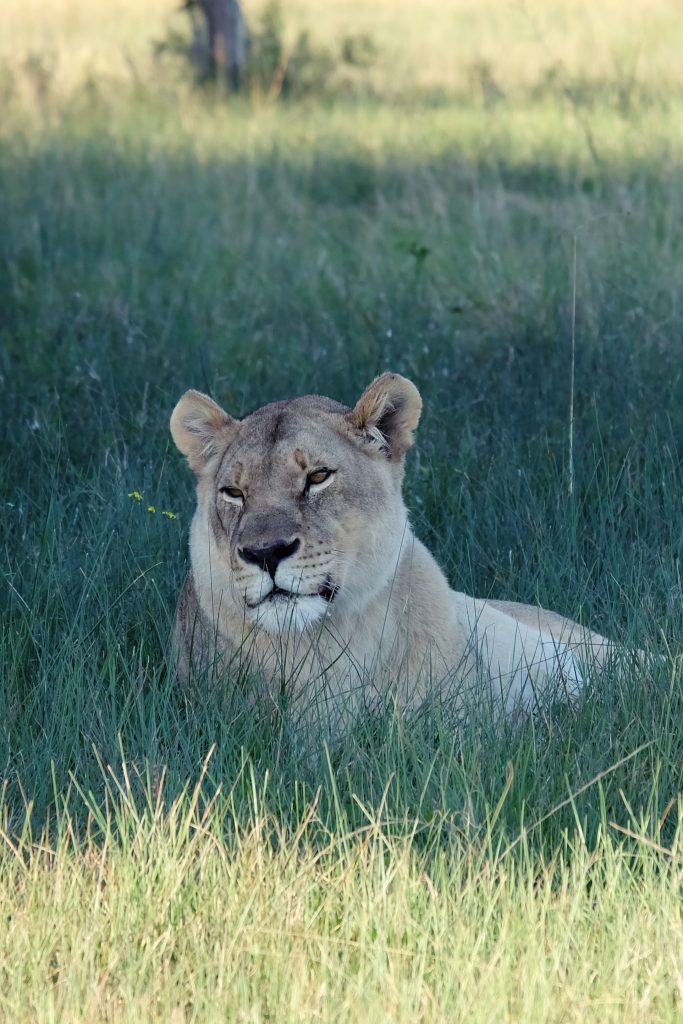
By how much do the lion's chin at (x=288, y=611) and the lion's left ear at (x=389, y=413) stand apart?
1.61ft

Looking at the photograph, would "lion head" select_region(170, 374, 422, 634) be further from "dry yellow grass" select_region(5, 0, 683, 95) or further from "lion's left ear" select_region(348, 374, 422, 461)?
"dry yellow grass" select_region(5, 0, 683, 95)

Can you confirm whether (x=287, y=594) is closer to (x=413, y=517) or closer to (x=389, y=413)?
(x=389, y=413)

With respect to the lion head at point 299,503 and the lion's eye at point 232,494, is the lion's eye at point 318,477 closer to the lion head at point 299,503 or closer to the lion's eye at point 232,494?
the lion head at point 299,503

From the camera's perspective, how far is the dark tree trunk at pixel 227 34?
1275 centimetres

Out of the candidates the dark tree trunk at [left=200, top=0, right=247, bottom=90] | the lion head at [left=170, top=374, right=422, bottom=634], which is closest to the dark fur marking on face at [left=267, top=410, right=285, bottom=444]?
the lion head at [left=170, top=374, right=422, bottom=634]

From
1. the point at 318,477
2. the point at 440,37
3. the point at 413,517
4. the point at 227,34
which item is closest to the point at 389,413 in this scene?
the point at 318,477

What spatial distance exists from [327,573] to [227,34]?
33.8 ft

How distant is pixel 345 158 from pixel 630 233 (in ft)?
9.68

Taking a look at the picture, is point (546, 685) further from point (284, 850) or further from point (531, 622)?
point (284, 850)

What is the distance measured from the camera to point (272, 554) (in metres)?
3.34

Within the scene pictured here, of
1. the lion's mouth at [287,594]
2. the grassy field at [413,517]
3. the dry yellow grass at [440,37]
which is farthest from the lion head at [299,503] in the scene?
the dry yellow grass at [440,37]

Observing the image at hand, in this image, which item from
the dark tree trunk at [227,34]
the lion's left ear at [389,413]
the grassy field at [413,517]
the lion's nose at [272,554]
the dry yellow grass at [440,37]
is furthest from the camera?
the dry yellow grass at [440,37]

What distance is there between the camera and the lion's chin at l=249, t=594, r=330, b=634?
3391 millimetres

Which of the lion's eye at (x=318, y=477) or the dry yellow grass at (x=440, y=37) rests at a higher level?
the dry yellow grass at (x=440, y=37)
